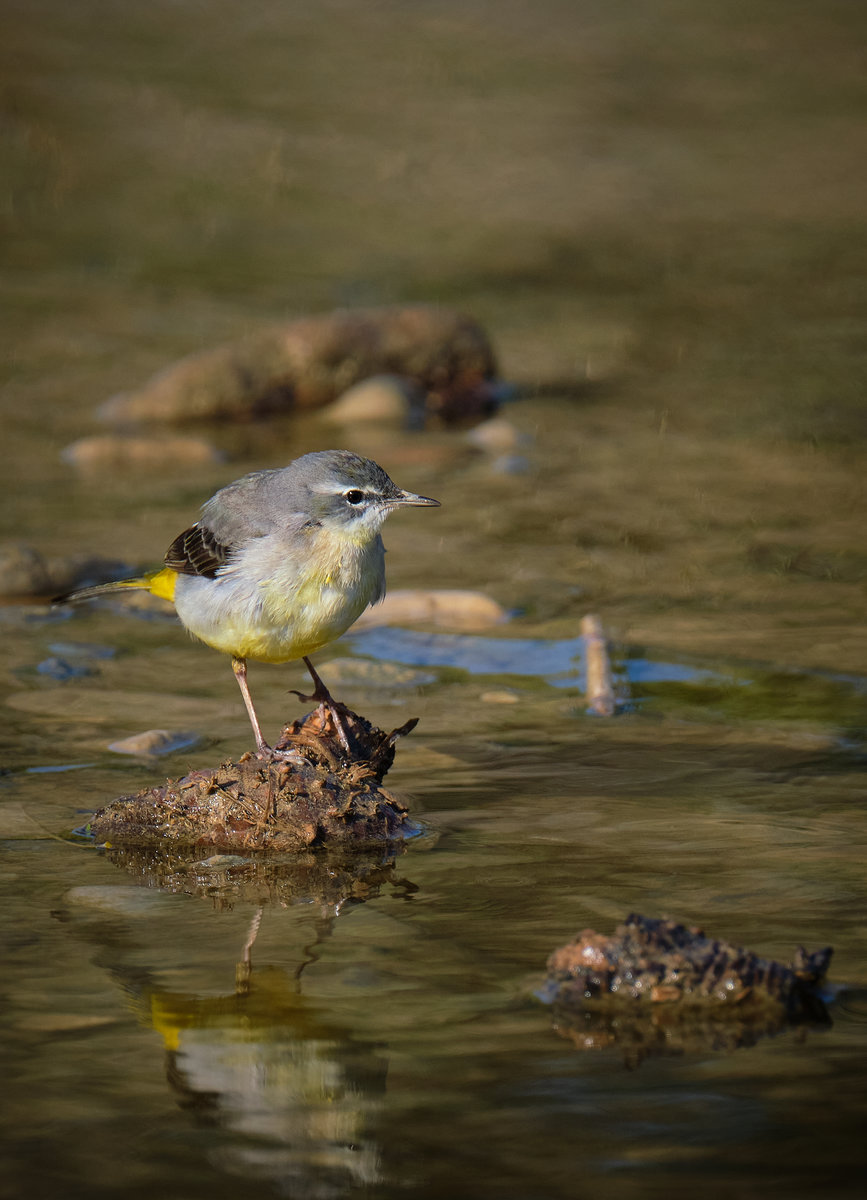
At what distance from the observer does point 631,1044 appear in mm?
4336

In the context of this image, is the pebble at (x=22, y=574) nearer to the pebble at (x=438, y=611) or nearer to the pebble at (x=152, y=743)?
the pebble at (x=438, y=611)

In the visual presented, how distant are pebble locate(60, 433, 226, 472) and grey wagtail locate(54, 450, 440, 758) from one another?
5.63 meters

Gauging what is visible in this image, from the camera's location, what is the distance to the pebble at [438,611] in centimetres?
874

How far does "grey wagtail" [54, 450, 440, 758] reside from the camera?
613 cm

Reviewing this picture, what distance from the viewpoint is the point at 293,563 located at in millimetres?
6160

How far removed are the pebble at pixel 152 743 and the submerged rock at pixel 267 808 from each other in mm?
970

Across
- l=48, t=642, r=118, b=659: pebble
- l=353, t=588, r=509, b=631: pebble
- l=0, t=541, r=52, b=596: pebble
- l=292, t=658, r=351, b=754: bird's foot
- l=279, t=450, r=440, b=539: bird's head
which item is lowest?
l=48, t=642, r=118, b=659: pebble

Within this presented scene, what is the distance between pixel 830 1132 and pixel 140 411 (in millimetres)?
10542

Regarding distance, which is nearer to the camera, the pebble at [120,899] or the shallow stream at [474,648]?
the shallow stream at [474,648]

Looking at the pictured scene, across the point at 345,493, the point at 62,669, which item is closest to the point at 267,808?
the point at 345,493

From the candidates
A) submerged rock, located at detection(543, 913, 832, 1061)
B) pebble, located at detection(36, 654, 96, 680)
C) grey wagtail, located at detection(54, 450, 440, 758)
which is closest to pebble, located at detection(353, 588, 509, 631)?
pebble, located at detection(36, 654, 96, 680)

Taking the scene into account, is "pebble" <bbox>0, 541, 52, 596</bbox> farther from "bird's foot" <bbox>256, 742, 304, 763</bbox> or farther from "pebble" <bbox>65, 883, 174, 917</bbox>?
"pebble" <bbox>65, 883, 174, 917</bbox>

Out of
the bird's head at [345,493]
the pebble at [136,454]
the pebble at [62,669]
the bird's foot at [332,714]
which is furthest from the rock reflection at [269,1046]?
the pebble at [136,454]

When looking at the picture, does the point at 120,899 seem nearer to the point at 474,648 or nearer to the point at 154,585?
the point at 154,585
